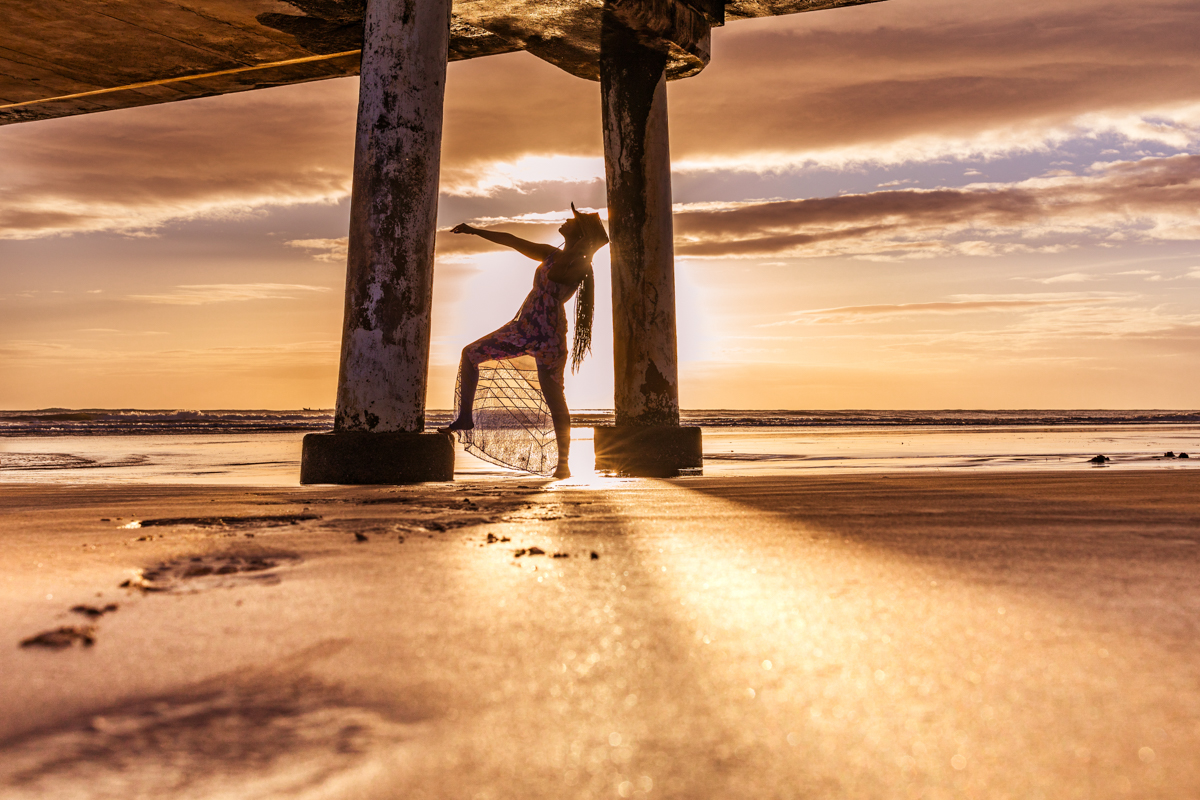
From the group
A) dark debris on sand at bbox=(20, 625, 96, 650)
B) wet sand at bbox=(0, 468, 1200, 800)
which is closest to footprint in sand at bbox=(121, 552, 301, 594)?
wet sand at bbox=(0, 468, 1200, 800)

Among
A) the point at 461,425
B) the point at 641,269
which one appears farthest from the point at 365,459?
the point at 641,269

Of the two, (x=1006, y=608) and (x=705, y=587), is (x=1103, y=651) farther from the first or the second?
(x=705, y=587)

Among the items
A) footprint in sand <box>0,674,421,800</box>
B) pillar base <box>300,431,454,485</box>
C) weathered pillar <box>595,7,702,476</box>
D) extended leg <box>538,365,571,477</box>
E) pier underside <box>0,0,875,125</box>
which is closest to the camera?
footprint in sand <box>0,674,421,800</box>

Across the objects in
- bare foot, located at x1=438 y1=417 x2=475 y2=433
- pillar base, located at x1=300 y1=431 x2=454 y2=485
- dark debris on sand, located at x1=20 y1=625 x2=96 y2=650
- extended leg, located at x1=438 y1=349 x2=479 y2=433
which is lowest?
dark debris on sand, located at x1=20 y1=625 x2=96 y2=650

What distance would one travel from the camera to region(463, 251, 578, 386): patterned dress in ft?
18.9

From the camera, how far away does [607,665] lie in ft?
A: 3.67

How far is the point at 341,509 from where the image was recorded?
2.88 meters

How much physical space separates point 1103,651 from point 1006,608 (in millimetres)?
233

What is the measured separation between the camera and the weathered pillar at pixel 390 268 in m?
4.47

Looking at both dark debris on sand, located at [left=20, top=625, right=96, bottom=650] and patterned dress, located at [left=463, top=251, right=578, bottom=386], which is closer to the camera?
dark debris on sand, located at [left=20, top=625, right=96, bottom=650]

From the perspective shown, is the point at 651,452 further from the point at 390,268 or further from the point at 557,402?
the point at 390,268

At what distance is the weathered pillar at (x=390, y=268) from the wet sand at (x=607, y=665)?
228cm

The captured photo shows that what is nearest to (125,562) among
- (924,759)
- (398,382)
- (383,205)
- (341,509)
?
(341,509)

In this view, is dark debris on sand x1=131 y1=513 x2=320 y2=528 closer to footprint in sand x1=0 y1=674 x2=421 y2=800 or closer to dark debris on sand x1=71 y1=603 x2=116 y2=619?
dark debris on sand x1=71 y1=603 x2=116 y2=619
